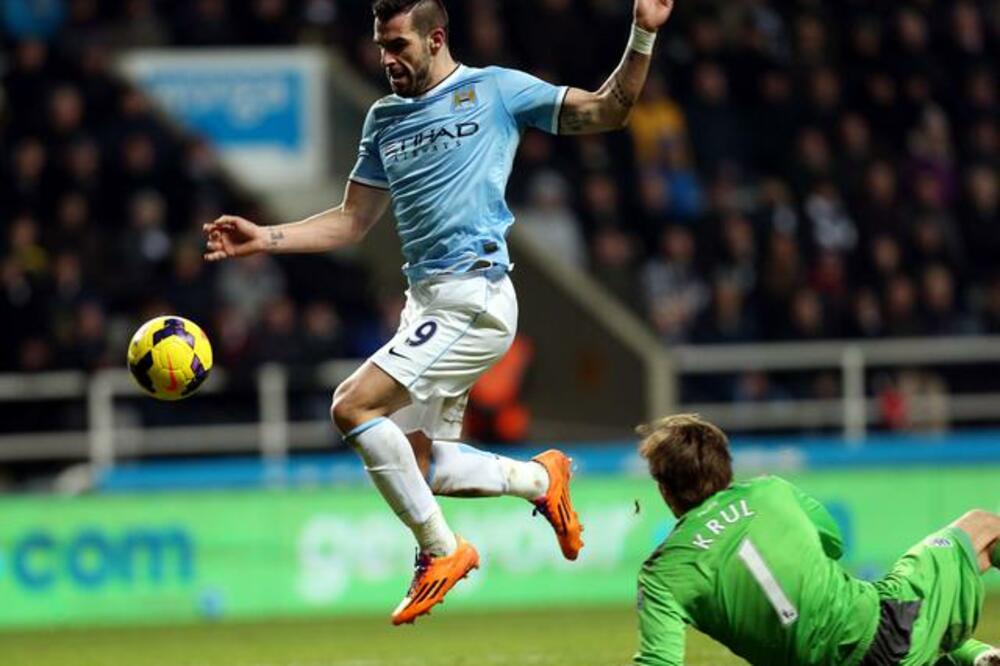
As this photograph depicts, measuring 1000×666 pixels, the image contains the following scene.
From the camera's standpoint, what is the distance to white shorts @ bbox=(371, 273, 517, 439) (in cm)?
786

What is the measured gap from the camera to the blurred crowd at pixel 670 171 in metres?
15.6

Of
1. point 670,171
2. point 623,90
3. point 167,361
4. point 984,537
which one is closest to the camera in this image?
point 984,537

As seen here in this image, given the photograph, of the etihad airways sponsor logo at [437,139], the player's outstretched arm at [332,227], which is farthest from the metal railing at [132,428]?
the etihad airways sponsor logo at [437,139]

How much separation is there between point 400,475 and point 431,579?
1.30 feet

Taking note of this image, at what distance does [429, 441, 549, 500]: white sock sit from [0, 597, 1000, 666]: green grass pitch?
0.82m

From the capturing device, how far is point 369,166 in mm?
8312

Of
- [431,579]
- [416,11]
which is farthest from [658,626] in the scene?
[416,11]

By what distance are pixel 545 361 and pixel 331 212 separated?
27.9ft

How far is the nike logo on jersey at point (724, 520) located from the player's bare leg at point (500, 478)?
1.81 m

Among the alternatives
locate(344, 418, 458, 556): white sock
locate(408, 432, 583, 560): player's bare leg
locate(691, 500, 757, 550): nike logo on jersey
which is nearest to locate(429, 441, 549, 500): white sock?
locate(408, 432, 583, 560): player's bare leg

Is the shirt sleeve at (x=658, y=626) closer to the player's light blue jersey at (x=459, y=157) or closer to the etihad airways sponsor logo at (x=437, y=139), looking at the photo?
the player's light blue jersey at (x=459, y=157)

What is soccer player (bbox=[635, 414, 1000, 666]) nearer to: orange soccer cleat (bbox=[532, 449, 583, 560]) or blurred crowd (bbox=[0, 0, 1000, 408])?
orange soccer cleat (bbox=[532, 449, 583, 560])

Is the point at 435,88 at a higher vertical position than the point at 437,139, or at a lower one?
higher

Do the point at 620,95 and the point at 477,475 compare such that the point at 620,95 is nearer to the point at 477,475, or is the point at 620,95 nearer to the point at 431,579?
the point at 477,475
